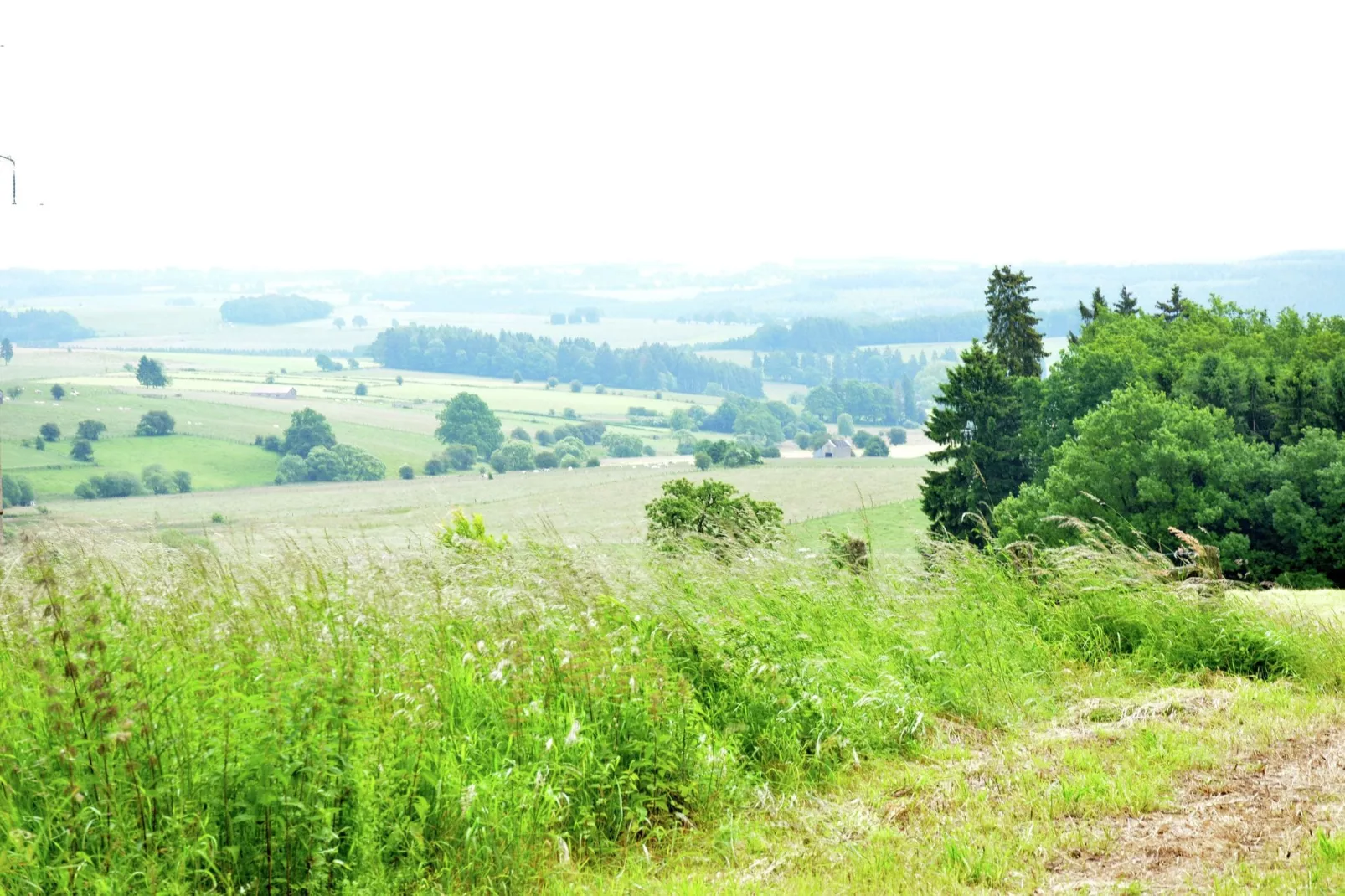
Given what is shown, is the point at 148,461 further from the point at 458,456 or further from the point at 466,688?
the point at 466,688

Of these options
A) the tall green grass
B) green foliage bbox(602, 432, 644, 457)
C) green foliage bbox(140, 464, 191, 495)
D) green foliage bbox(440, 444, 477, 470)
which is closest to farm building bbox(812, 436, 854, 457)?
green foliage bbox(602, 432, 644, 457)

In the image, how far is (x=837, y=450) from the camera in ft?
514

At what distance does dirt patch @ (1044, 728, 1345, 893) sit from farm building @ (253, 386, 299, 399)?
588 ft

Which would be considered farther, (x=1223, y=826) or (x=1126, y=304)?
(x=1126, y=304)

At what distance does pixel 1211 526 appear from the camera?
137 feet

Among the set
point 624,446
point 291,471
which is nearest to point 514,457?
point 624,446

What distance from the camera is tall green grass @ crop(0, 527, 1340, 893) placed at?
443 cm

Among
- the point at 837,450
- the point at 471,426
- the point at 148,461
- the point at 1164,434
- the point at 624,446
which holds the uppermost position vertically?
the point at 1164,434

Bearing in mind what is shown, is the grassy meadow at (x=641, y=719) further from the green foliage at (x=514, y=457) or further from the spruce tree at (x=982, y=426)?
the green foliage at (x=514, y=457)

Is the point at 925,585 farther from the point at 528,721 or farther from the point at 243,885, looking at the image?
the point at 243,885

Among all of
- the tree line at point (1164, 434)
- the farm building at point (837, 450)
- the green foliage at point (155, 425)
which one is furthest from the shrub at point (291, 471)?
the tree line at point (1164, 434)

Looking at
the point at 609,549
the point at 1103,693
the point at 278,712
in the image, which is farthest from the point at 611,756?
the point at 1103,693

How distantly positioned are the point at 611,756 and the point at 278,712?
5.09ft

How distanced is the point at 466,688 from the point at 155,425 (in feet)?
482
